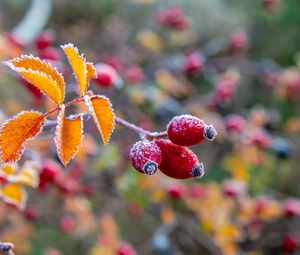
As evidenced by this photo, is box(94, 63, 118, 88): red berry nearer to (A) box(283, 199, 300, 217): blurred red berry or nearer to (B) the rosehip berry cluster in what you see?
(B) the rosehip berry cluster

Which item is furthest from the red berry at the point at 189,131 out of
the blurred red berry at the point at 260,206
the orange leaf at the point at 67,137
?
the blurred red berry at the point at 260,206

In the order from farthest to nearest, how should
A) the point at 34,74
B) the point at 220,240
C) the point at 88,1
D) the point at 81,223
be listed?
the point at 88,1 → the point at 81,223 → the point at 220,240 → the point at 34,74

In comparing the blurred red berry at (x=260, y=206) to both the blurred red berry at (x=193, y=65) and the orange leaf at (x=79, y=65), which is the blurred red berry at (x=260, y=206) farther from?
the orange leaf at (x=79, y=65)

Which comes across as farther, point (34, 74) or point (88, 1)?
point (88, 1)

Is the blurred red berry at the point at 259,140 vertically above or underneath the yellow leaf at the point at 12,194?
underneath

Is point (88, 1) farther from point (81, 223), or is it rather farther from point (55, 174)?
point (55, 174)

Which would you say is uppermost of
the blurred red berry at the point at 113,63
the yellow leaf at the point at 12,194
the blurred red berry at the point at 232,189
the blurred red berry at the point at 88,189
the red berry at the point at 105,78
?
the red berry at the point at 105,78

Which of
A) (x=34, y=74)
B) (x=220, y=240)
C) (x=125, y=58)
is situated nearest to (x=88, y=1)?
(x=125, y=58)
